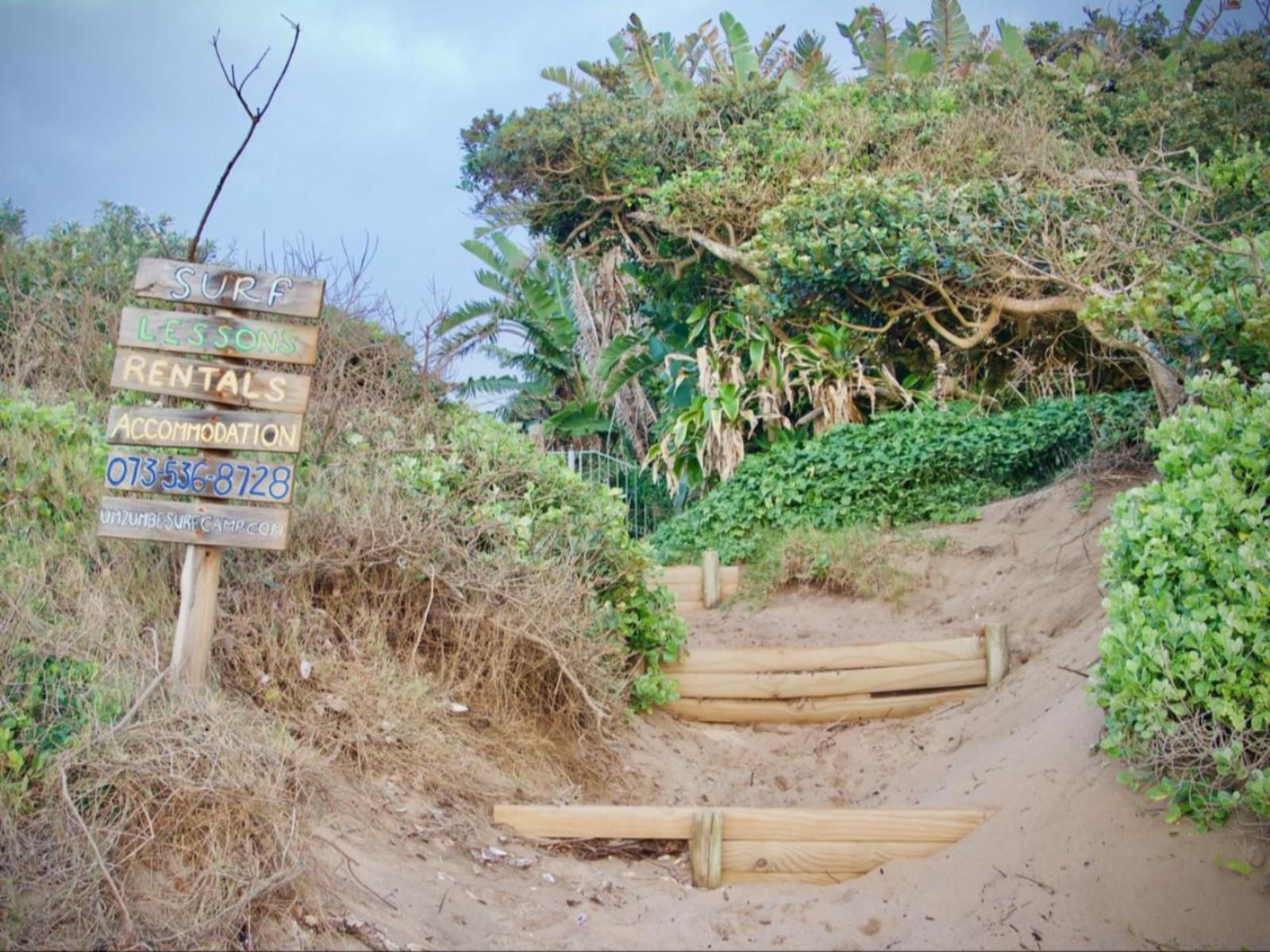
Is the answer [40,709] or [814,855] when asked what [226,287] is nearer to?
[40,709]

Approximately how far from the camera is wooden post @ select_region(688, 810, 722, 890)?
573 cm

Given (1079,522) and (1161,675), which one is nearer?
(1161,675)

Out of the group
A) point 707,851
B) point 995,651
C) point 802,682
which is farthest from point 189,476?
point 995,651

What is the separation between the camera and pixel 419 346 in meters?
8.52

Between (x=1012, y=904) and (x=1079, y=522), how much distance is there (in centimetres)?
555

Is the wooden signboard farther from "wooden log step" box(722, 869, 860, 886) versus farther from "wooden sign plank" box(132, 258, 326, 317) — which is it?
"wooden log step" box(722, 869, 860, 886)

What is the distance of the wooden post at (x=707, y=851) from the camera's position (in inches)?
225

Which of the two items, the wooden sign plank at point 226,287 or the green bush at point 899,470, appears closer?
the wooden sign plank at point 226,287

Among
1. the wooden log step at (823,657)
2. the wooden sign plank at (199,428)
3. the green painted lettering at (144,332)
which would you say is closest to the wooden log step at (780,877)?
the wooden log step at (823,657)

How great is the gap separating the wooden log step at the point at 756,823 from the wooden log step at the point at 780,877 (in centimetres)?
16

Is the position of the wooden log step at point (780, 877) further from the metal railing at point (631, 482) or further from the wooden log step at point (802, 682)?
the metal railing at point (631, 482)

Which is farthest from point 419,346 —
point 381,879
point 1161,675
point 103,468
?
point 1161,675

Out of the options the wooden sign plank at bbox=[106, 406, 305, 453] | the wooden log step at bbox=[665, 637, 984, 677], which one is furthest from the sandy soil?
the wooden sign plank at bbox=[106, 406, 305, 453]

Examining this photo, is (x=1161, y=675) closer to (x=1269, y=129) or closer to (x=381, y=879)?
(x=381, y=879)
